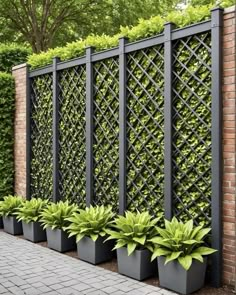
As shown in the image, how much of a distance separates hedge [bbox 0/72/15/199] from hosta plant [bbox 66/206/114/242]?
8.09ft

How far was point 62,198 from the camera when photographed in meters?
5.75

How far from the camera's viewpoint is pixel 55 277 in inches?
158

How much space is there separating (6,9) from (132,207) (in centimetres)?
1120

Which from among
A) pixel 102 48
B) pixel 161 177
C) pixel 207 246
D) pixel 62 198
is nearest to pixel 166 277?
pixel 207 246

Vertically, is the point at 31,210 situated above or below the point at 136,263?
above

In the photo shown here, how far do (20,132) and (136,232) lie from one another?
11.5ft

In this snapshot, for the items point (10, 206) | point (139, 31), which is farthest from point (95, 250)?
point (139, 31)

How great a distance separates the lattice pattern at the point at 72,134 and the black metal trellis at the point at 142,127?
15 mm

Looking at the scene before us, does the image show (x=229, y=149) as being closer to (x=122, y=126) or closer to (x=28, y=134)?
(x=122, y=126)

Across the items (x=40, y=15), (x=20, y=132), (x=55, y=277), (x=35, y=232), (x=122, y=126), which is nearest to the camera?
(x=55, y=277)

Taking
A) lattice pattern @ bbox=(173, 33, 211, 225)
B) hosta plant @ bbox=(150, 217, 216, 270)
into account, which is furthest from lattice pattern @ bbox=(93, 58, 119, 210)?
hosta plant @ bbox=(150, 217, 216, 270)

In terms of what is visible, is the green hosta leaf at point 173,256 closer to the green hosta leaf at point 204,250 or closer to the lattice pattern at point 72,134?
the green hosta leaf at point 204,250

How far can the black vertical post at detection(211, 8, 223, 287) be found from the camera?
3.67 m

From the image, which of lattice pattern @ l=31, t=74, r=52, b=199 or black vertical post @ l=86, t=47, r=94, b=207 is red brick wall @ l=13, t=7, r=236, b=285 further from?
lattice pattern @ l=31, t=74, r=52, b=199
